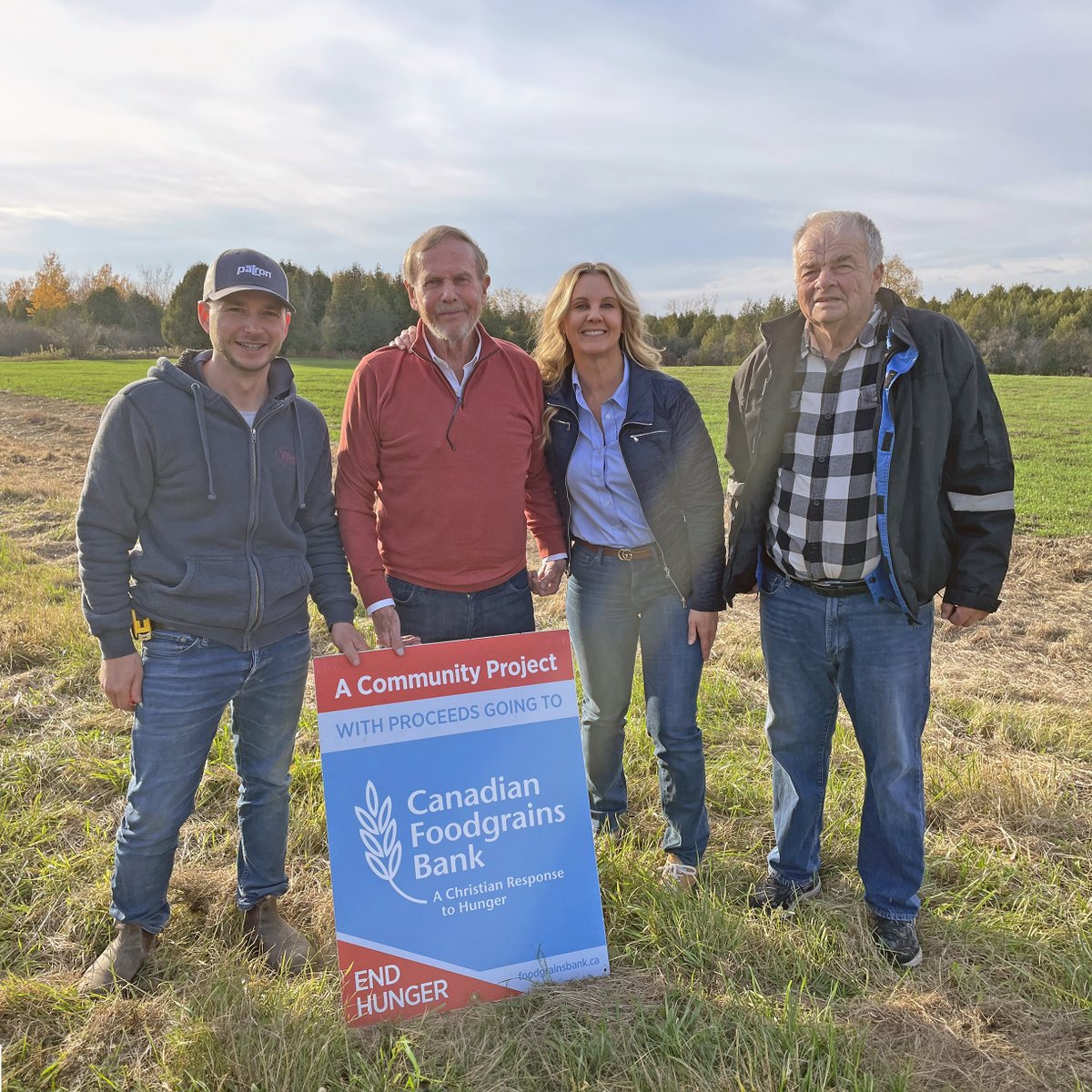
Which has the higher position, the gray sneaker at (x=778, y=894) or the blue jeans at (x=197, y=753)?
the blue jeans at (x=197, y=753)

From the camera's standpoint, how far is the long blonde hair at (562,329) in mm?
3213

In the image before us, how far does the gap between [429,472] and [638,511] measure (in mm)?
847

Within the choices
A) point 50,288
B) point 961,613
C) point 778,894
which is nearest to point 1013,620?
point 961,613

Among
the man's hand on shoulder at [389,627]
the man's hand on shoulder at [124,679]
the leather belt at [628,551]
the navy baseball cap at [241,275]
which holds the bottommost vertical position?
the man's hand on shoulder at [124,679]

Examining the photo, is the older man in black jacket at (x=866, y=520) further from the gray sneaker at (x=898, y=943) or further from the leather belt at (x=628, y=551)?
the leather belt at (x=628, y=551)

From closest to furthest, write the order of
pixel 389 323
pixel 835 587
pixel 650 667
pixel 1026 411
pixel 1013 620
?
pixel 835 587 → pixel 650 667 → pixel 1013 620 → pixel 1026 411 → pixel 389 323

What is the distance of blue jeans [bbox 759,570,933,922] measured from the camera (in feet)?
9.67

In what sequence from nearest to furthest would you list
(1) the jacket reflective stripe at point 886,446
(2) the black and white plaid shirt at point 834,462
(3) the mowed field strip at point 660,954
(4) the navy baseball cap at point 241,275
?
(3) the mowed field strip at point 660,954 → (4) the navy baseball cap at point 241,275 → (1) the jacket reflective stripe at point 886,446 → (2) the black and white plaid shirt at point 834,462

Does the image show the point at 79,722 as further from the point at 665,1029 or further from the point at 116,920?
the point at 665,1029

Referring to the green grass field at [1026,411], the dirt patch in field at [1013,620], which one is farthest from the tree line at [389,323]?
the dirt patch in field at [1013,620]

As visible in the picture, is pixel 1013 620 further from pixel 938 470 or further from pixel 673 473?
pixel 673 473

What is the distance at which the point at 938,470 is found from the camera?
2797mm

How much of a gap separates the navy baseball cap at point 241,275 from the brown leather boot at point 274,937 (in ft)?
7.08

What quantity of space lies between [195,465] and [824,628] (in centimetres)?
224
